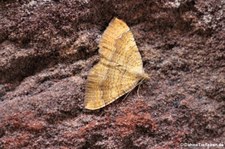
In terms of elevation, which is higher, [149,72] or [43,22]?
[43,22]

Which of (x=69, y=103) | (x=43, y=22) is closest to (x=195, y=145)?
(x=69, y=103)

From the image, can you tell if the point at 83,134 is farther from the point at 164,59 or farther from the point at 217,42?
the point at 217,42

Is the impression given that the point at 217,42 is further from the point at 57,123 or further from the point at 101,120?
the point at 57,123

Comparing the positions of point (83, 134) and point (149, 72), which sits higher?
point (149, 72)

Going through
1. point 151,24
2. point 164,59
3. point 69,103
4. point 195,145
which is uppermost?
point 151,24

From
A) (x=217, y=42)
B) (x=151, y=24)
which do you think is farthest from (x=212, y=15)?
(x=151, y=24)

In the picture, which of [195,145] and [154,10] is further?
[154,10]
